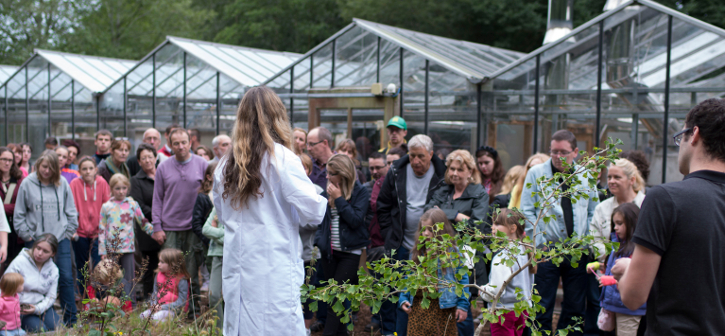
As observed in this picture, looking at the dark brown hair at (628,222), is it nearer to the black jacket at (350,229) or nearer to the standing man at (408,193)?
the standing man at (408,193)

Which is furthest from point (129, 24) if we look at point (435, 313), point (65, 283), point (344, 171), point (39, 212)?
point (435, 313)

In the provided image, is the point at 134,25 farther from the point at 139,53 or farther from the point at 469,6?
the point at 469,6

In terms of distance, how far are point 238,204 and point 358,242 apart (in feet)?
7.78

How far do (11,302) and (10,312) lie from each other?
0.26 feet

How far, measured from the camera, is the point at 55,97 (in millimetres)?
14070

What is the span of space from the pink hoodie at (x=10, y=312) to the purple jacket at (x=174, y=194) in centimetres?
136

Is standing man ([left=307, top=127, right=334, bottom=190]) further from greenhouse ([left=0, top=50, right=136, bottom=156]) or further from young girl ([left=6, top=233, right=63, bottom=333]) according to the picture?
greenhouse ([left=0, top=50, right=136, bottom=156])

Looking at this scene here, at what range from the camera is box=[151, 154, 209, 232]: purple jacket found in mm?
5480

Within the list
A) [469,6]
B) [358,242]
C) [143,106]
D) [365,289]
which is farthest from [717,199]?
[469,6]

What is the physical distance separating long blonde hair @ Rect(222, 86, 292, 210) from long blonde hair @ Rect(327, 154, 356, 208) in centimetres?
210

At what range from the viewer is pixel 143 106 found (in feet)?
40.0

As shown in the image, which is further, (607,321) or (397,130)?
(397,130)

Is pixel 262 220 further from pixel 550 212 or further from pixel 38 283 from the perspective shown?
pixel 38 283

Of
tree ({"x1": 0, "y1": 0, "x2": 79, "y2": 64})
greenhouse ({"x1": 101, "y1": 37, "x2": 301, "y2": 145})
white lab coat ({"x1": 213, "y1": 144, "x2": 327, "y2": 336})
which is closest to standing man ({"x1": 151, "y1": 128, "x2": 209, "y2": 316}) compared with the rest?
white lab coat ({"x1": 213, "y1": 144, "x2": 327, "y2": 336})
